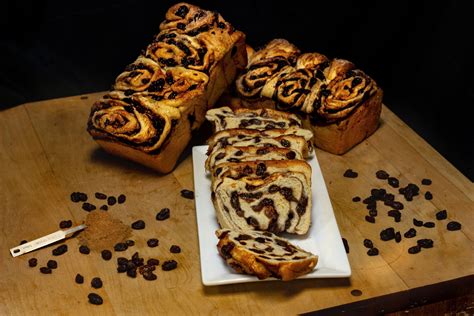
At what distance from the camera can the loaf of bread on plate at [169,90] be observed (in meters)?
4.37

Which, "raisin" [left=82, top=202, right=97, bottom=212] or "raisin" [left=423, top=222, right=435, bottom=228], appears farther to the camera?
"raisin" [left=82, top=202, right=97, bottom=212]

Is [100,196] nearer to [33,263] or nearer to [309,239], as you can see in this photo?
[33,263]

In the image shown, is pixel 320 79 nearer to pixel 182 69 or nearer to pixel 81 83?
pixel 182 69

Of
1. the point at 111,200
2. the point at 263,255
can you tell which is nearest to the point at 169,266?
the point at 263,255

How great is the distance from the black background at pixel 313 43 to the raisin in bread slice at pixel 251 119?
86 cm

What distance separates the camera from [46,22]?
5.10 meters

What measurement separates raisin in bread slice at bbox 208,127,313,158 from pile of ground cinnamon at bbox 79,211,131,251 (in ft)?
2.50

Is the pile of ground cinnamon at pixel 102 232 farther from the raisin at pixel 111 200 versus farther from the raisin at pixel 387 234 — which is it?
the raisin at pixel 387 234

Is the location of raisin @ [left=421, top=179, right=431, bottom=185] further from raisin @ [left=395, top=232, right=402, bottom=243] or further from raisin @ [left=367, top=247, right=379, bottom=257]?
raisin @ [left=367, top=247, right=379, bottom=257]

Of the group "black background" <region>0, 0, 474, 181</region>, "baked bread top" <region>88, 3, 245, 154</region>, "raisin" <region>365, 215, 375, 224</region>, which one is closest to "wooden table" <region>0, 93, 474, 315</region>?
"raisin" <region>365, 215, 375, 224</region>

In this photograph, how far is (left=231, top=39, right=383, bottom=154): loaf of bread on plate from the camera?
181 inches

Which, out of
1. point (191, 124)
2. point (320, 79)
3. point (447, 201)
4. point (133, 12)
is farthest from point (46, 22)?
point (447, 201)

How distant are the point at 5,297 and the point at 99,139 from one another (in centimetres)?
124

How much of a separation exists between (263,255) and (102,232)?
3.69 ft
